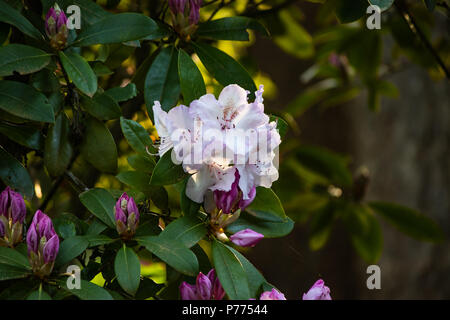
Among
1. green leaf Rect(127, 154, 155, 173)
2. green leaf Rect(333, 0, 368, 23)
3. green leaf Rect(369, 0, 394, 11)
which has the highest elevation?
green leaf Rect(333, 0, 368, 23)

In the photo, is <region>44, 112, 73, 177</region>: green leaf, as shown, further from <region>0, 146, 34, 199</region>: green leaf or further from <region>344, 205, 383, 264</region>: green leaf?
<region>344, 205, 383, 264</region>: green leaf

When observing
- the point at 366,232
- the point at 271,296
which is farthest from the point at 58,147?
the point at 366,232

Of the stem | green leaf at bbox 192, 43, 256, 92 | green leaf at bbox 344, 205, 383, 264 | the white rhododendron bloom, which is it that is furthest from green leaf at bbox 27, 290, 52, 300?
green leaf at bbox 344, 205, 383, 264

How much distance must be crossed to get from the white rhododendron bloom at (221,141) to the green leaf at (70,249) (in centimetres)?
18

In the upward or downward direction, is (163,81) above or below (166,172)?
above

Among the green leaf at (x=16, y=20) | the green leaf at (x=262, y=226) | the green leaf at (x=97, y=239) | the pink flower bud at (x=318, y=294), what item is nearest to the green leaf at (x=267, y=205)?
the green leaf at (x=262, y=226)

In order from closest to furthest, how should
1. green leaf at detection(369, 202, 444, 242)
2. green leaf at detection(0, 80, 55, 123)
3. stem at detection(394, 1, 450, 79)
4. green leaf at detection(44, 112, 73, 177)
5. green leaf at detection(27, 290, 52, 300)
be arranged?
green leaf at detection(27, 290, 52, 300) < green leaf at detection(0, 80, 55, 123) < green leaf at detection(44, 112, 73, 177) < stem at detection(394, 1, 450, 79) < green leaf at detection(369, 202, 444, 242)

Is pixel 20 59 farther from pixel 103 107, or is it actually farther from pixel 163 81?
pixel 163 81

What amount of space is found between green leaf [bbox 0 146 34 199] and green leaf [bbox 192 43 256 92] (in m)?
0.40

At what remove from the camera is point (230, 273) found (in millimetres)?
799

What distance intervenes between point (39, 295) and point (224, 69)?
54cm

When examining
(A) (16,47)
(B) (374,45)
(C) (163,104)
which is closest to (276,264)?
(B) (374,45)

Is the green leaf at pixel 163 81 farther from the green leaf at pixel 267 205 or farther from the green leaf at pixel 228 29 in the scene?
the green leaf at pixel 267 205

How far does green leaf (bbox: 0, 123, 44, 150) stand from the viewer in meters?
0.94
